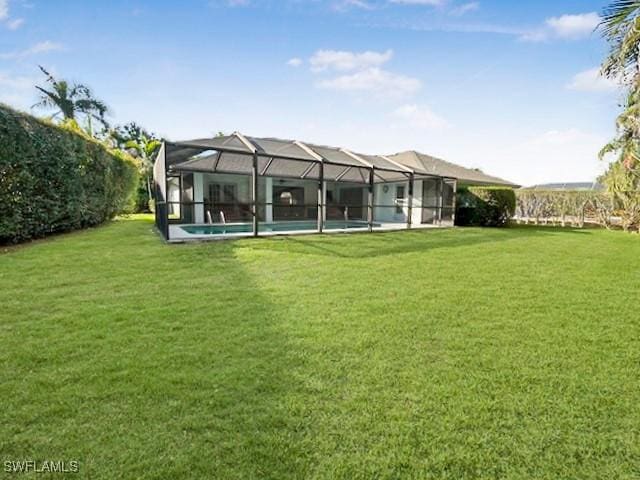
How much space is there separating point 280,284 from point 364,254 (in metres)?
3.41

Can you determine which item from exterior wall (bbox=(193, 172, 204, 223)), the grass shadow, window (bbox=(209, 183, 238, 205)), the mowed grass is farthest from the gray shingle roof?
the mowed grass

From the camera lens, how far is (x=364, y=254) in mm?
8648

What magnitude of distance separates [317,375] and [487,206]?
17.2 m

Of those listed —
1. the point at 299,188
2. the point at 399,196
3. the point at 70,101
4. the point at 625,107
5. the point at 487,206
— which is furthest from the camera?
the point at 70,101

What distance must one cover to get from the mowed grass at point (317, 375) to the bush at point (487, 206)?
1194cm

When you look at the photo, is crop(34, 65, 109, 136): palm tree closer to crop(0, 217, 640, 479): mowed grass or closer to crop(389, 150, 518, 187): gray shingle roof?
crop(389, 150, 518, 187): gray shingle roof

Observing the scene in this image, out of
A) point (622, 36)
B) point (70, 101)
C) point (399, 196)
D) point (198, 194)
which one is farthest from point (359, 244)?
point (70, 101)

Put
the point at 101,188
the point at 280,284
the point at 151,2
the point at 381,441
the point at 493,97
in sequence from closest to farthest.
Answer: the point at 381,441 < the point at 280,284 < the point at 151,2 < the point at 101,188 < the point at 493,97

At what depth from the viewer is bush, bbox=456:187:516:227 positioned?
1748cm

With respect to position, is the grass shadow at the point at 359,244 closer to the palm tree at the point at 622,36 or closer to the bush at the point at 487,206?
the bush at the point at 487,206

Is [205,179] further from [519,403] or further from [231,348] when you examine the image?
[519,403]

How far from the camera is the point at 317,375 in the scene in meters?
3.00

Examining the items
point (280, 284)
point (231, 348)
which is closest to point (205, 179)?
point (280, 284)

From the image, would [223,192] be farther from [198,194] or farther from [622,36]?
[622,36]
